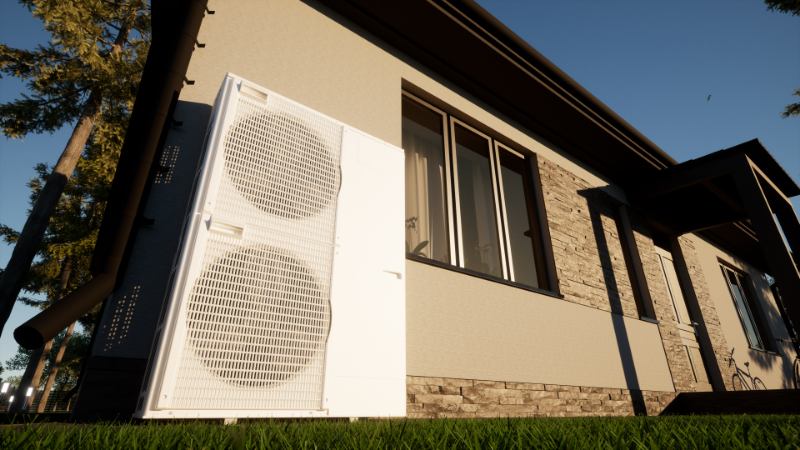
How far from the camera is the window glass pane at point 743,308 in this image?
8.70m

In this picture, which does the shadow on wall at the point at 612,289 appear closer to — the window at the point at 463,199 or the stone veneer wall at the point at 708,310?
the window at the point at 463,199

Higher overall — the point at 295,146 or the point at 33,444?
the point at 295,146

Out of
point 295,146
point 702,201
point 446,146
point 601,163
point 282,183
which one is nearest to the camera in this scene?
point 282,183

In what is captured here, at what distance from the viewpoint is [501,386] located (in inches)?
135

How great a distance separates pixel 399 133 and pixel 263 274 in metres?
2.47

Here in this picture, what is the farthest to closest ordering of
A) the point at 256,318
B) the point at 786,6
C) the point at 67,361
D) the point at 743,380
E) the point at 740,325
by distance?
the point at 67,361, the point at 740,325, the point at 786,6, the point at 743,380, the point at 256,318

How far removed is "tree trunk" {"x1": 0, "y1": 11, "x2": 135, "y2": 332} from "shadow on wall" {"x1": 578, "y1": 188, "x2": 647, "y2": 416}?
400 inches

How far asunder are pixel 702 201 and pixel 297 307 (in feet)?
27.1

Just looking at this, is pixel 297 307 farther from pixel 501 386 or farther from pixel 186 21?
pixel 501 386

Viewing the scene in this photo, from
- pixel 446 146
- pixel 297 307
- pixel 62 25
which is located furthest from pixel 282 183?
pixel 62 25

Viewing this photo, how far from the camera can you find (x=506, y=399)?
340 centimetres

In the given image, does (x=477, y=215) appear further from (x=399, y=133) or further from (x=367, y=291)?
(x=367, y=291)

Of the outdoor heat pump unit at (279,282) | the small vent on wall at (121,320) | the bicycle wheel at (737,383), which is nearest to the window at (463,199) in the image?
the outdoor heat pump unit at (279,282)

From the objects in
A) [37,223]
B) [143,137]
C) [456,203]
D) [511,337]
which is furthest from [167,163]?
[37,223]
